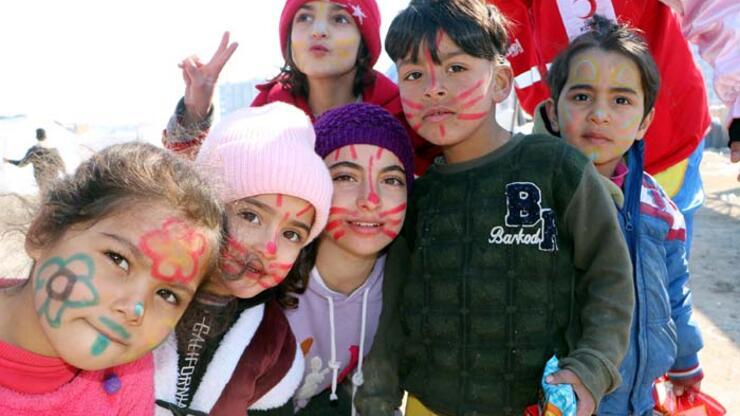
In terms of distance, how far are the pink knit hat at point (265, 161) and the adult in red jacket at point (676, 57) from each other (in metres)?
1.26

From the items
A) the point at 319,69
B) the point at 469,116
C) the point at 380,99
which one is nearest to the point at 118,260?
the point at 469,116

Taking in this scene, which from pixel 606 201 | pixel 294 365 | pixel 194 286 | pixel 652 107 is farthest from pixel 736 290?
pixel 194 286

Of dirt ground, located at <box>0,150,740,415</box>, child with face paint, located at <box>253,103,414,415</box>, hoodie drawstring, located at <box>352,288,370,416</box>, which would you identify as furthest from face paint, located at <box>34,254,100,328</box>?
hoodie drawstring, located at <box>352,288,370,416</box>

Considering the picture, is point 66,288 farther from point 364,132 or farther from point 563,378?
point 563,378

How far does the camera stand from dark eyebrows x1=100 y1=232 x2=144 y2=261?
1482mm

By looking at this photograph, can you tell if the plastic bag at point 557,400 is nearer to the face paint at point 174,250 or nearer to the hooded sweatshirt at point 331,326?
the hooded sweatshirt at point 331,326

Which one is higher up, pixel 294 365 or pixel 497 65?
pixel 497 65

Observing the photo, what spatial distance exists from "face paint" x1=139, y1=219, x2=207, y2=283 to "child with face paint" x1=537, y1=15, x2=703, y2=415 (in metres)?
1.25

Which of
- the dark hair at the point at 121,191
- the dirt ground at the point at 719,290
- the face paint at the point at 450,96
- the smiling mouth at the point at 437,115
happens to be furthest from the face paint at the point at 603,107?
the dirt ground at the point at 719,290

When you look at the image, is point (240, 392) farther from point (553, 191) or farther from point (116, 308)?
point (553, 191)

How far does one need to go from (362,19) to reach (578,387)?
5.75ft

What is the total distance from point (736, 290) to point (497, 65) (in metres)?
4.96

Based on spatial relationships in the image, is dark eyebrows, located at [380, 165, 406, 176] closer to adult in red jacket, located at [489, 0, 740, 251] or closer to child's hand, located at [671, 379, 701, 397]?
adult in red jacket, located at [489, 0, 740, 251]

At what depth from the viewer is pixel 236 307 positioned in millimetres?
1888
